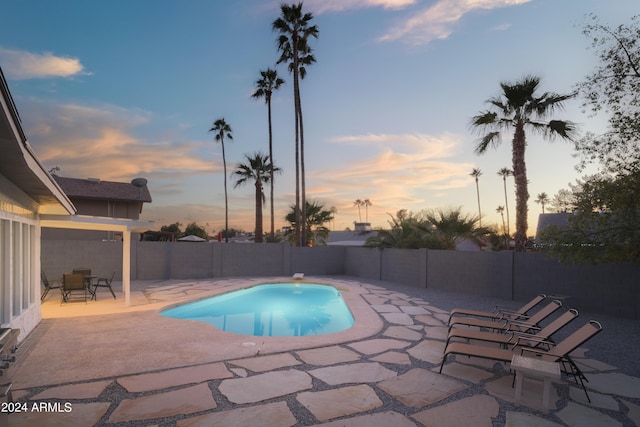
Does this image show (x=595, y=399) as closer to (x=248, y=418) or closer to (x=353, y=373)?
(x=353, y=373)

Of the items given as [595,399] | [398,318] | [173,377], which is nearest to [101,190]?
[398,318]

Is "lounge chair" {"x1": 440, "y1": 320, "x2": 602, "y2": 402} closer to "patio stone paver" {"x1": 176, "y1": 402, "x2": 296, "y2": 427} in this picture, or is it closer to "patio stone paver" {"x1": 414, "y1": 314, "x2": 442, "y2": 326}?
"patio stone paver" {"x1": 176, "y1": 402, "x2": 296, "y2": 427}

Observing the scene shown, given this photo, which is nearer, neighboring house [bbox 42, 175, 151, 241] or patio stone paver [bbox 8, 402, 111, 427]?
patio stone paver [bbox 8, 402, 111, 427]

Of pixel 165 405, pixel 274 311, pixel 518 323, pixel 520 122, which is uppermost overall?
pixel 520 122

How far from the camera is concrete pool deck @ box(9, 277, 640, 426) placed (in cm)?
364

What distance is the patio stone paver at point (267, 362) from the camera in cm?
495

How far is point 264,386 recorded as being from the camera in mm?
4320

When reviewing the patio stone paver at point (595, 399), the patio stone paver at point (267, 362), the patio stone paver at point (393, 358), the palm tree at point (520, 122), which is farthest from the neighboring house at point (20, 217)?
the palm tree at point (520, 122)

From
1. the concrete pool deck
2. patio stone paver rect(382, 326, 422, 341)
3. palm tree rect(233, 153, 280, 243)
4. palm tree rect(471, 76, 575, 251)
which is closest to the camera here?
the concrete pool deck

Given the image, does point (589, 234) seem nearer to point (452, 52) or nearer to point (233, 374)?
point (233, 374)

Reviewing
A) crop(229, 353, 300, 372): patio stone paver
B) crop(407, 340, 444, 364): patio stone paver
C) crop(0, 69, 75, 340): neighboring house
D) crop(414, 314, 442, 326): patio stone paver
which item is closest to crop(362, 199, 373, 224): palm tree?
crop(414, 314, 442, 326): patio stone paver

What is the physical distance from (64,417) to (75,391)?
0.67 metres

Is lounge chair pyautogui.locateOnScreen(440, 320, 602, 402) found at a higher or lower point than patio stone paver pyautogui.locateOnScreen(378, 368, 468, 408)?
higher

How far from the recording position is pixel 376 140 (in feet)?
59.3
